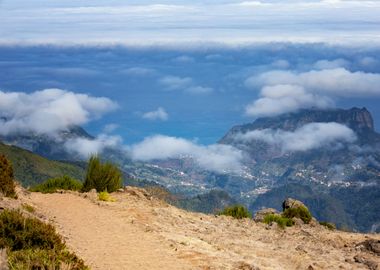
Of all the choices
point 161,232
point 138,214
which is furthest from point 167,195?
point 161,232

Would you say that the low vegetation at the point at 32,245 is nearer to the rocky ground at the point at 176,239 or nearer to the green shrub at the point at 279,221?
the rocky ground at the point at 176,239

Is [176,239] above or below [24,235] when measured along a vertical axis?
below

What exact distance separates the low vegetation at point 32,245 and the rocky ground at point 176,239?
158cm

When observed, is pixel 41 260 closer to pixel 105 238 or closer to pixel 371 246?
pixel 105 238

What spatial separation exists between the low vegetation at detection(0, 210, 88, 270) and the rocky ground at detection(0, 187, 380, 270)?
1578mm

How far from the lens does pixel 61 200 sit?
28016 millimetres

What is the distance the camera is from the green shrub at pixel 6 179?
24.5 meters

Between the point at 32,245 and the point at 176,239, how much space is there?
6770 mm

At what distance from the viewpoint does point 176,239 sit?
21422 mm

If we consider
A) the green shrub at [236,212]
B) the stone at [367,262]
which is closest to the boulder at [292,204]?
the green shrub at [236,212]

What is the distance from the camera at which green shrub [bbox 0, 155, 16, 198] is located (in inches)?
963

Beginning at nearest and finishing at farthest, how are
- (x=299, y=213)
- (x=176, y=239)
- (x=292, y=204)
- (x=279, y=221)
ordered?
(x=176, y=239) → (x=279, y=221) → (x=299, y=213) → (x=292, y=204)

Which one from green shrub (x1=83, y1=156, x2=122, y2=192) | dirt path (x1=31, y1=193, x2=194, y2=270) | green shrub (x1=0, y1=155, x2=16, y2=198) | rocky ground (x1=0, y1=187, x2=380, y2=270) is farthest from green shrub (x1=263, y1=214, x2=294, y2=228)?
green shrub (x1=0, y1=155, x2=16, y2=198)

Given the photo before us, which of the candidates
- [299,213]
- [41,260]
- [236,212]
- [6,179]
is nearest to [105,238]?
[6,179]
